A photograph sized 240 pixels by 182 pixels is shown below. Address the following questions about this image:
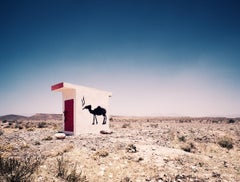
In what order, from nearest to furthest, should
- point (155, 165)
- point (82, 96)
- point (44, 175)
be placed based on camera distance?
point (44, 175), point (155, 165), point (82, 96)

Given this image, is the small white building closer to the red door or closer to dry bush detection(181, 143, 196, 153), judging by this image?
the red door

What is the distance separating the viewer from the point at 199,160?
8812mm

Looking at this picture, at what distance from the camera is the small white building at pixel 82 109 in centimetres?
1606

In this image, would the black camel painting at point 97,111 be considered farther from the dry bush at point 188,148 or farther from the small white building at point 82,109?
the dry bush at point 188,148

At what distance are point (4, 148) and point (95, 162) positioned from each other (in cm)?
473

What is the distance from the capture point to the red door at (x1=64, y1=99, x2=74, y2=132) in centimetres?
1655

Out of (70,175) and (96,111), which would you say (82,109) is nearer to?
(96,111)

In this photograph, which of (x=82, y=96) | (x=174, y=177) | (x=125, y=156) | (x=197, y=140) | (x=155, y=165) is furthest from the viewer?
(x=82, y=96)

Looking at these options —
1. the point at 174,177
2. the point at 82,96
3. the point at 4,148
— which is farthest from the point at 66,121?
the point at 174,177

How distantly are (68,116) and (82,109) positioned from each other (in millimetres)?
1514

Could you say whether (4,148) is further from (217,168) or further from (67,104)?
(217,168)

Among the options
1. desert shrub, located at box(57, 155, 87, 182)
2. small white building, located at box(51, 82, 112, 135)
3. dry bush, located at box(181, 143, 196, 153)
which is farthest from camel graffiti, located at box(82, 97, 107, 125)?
desert shrub, located at box(57, 155, 87, 182)

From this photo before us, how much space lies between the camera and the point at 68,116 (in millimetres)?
16953

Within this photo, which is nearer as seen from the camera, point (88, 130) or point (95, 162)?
point (95, 162)
